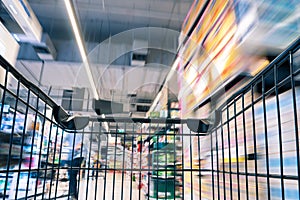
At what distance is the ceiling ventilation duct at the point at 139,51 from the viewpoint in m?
4.07

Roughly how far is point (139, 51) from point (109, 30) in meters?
0.61

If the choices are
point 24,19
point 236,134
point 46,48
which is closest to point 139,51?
point 46,48

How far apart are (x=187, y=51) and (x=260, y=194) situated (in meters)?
1.17

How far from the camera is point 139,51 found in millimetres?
4195

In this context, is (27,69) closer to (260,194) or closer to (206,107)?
(206,107)

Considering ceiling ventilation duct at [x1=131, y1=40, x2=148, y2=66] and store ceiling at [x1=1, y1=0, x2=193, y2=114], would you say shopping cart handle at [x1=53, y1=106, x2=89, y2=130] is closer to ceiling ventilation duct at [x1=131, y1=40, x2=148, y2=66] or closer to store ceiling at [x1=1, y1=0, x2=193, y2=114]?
store ceiling at [x1=1, y1=0, x2=193, y2=114]

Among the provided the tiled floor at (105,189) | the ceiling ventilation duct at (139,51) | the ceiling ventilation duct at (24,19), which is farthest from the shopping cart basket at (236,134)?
the ceiling ventilation duct at (139,51)

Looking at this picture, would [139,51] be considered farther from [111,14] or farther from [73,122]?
[73,122]

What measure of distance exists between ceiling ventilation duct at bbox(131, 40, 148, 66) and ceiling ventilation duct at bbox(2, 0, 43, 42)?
1509mm

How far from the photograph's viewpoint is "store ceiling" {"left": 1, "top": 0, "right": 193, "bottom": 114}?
327 cm

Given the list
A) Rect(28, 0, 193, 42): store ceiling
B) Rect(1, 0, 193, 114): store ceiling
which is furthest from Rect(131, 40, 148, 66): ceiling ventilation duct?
Rect(28, 0, 193, 42): store ceiling

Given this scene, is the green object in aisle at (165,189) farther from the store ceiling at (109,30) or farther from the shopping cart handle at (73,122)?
the store ceiling at (109,30)

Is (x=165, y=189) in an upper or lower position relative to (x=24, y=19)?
lower

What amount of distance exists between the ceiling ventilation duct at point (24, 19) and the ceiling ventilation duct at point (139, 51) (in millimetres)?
1509
